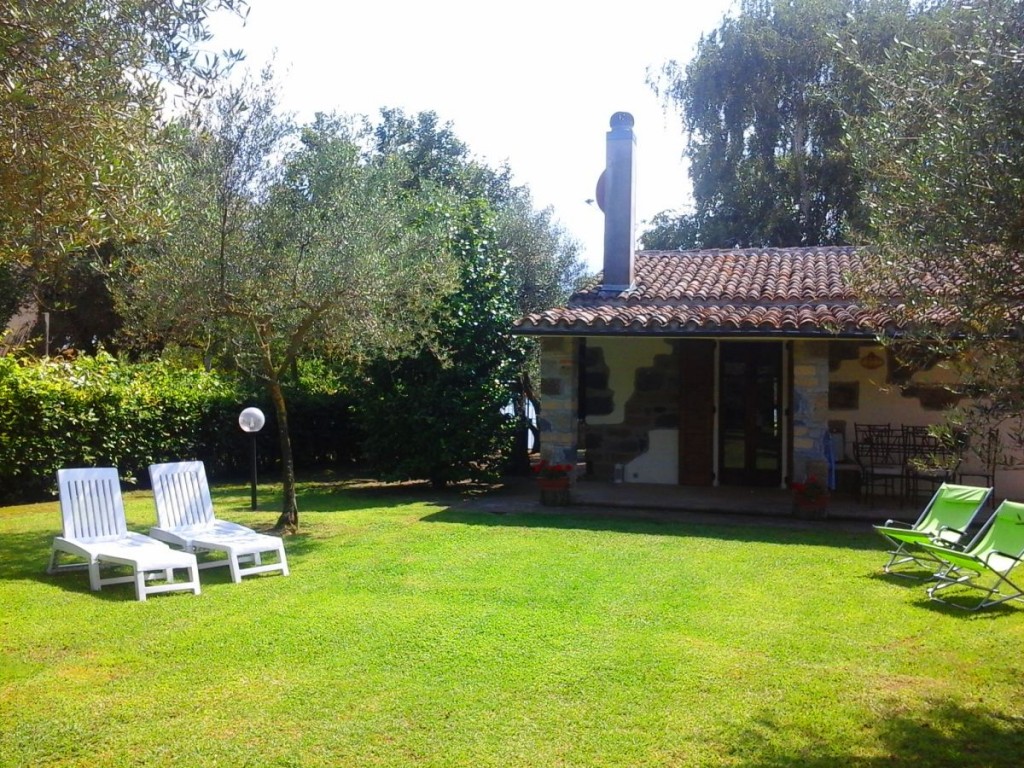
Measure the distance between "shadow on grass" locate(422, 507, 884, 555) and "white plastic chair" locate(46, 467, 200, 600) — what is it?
13.6 ft

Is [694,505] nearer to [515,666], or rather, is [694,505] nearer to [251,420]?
[251,420]

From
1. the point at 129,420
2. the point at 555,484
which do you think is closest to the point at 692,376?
the point at 555,484

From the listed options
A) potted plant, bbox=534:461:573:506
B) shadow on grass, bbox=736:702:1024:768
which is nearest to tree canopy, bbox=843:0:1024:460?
shadow on grass, bbox=736:702:1024:768

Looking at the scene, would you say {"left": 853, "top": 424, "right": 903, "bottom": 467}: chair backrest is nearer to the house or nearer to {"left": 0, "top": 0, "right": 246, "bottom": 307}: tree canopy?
the house

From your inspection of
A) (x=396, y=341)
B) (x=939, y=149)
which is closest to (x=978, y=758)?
(x=939, y=149)

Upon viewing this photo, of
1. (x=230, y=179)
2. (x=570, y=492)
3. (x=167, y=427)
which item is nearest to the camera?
(x=230, y=179)

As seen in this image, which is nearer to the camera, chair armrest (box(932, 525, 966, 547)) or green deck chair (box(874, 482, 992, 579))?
chair armrest (box(932, 525, 966, 547))

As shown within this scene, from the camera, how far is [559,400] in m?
13.4

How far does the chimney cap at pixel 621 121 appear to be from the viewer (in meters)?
15.1

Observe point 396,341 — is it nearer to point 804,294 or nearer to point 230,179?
point 230,179

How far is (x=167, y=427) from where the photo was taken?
15648mm

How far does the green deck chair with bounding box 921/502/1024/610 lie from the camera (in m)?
7.52

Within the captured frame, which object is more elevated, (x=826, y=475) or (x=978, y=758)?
(x=826, y=475)

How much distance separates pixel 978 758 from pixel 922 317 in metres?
2.28
